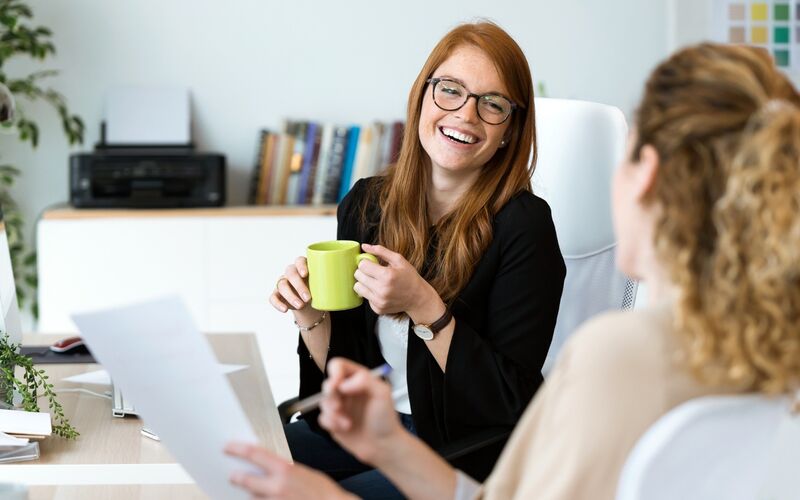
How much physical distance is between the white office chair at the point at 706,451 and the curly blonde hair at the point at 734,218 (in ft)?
0.09

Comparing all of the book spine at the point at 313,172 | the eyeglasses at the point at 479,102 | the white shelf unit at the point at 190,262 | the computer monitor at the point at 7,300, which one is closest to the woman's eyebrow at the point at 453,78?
the eyeglasses at the point at 479,102

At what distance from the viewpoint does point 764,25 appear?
13.9ft

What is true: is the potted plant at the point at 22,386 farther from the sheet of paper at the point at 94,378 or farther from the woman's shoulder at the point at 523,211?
the woman's shoulder at the point at 523,211

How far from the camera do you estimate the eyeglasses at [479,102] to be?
6.40 ft

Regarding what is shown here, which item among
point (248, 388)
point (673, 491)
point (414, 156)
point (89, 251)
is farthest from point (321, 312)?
point (89, 251)

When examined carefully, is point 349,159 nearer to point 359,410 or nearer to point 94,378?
point 94,378

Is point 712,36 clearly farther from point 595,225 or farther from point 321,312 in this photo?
point 321,312

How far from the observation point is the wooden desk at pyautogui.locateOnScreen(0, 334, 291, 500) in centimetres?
144

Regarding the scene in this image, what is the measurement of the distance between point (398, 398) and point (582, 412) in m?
1.02

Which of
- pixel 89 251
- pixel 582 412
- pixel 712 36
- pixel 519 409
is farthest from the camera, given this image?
pixel 712 36

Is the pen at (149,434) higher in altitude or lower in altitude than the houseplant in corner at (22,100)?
lower

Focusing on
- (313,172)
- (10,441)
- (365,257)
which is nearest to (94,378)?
(10,441)

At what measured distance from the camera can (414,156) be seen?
2059 mm

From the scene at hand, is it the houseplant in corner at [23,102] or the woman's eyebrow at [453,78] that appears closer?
the woman's eyebrow at [453,78]
